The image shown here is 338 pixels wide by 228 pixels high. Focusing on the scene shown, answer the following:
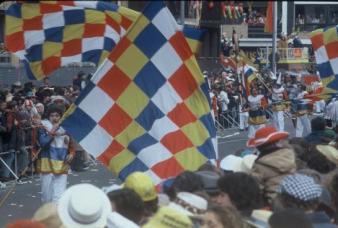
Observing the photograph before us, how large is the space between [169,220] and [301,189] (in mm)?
863

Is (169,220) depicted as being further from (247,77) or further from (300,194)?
(247,77)

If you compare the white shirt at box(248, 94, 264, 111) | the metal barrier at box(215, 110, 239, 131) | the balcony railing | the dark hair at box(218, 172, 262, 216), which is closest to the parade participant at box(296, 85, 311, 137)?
the white shirt at box(248, 94, 264, 111)

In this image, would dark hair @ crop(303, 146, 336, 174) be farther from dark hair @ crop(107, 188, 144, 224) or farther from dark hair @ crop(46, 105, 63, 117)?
dark hair @ crop(46, 105, 63, 117)

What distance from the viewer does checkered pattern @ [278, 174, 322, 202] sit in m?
5.39

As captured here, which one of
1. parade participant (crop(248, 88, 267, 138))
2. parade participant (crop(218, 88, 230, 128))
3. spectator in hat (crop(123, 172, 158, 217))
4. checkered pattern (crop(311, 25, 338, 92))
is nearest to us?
spectator in hat (crop(123, 172, 158, 217))

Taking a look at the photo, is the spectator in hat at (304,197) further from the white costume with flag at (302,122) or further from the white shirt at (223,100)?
the white shirt at (223,100)

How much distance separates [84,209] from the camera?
4.72 meters

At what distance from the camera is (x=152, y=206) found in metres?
5.36

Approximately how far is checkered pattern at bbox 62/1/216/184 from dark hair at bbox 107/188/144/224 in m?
1.89

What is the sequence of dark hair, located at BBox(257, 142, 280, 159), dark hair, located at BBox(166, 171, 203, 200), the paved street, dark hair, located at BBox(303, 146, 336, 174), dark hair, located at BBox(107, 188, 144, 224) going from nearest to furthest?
1. dark hair, located at BBox(107, 188, 144, 224)
2. dark hair, located at BBox(166, 171, 203, 200)
3. dark hair, located at BBox(257, 142, 280, 159)
4. dark hair, located at BBox(303, 146, 336, 174)
5. the paved street

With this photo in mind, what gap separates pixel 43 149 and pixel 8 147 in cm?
363

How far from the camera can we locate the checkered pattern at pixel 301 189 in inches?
212

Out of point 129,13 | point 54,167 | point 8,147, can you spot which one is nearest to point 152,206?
point 129,13

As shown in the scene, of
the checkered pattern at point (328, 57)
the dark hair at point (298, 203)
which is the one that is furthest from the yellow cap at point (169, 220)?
the checkered pattern at point (328, 57)
